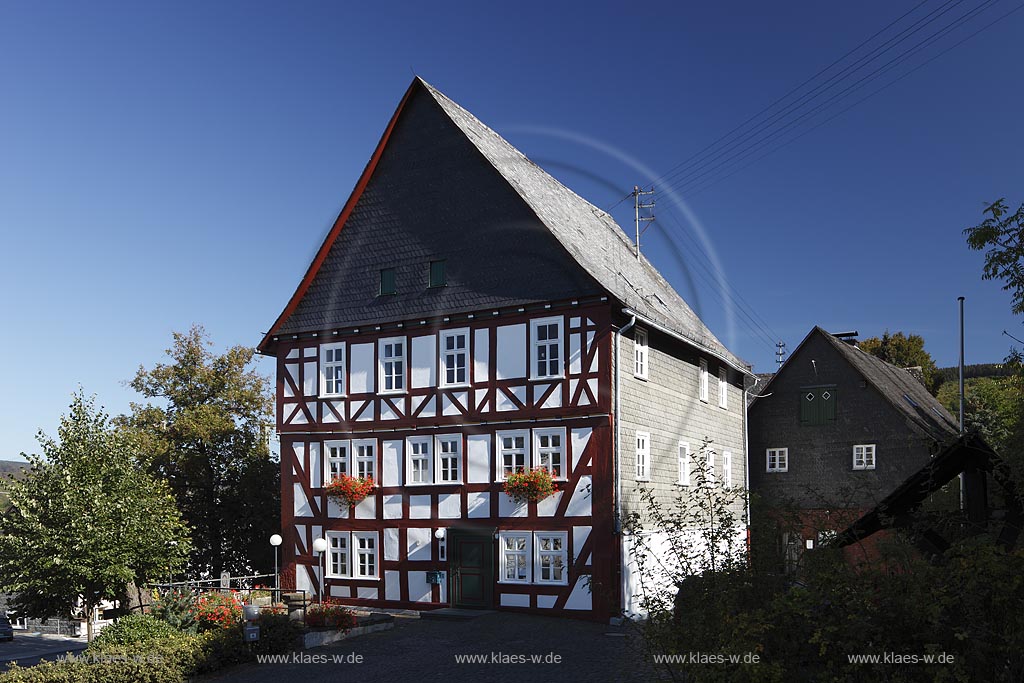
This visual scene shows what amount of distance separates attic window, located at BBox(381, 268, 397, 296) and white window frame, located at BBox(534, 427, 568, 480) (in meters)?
6.12

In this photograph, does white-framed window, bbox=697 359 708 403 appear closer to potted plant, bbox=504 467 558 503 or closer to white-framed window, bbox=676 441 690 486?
white-framed window, bbox=676 441 690 486

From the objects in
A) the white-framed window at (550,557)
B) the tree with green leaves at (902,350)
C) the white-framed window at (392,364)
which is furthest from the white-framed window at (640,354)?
the tree with green leaves at (902,350)

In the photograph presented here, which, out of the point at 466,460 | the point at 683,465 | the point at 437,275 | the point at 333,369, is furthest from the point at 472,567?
the point at 437,275

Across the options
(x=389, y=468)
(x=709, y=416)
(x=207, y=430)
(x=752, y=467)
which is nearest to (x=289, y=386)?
(x=389, y=468)

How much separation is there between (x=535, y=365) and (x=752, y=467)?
17.1 m

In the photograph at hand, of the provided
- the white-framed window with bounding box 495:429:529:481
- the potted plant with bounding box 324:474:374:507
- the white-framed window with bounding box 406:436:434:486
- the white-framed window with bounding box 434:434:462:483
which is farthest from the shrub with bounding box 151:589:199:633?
the white-framed window with bounding box 495:429:529:481

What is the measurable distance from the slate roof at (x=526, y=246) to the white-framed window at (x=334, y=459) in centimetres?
340

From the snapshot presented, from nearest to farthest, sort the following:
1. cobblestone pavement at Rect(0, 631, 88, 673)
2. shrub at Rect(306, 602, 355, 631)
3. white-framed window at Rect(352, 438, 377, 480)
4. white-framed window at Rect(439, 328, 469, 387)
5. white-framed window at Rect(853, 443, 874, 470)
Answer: shrub at Rect(306, 602, 355, 631) < white-framed window at Rect(439, 328, 469, 387) < white-framed window at Rect(352, 438, 377, 480) < cobblestone pavement at Rect(0, 631, 88, 673) < white-framed window at Rect(853, 443, 874, 470)

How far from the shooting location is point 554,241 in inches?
997

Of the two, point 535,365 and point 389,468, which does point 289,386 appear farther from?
point 535,365

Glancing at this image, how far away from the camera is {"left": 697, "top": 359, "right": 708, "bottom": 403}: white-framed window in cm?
3053

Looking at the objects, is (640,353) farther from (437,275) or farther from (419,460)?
(419,460)

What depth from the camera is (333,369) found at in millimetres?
28719

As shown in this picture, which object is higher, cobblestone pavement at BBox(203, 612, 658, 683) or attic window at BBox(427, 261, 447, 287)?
attic window at BBox(427, 261, 447, 287)
